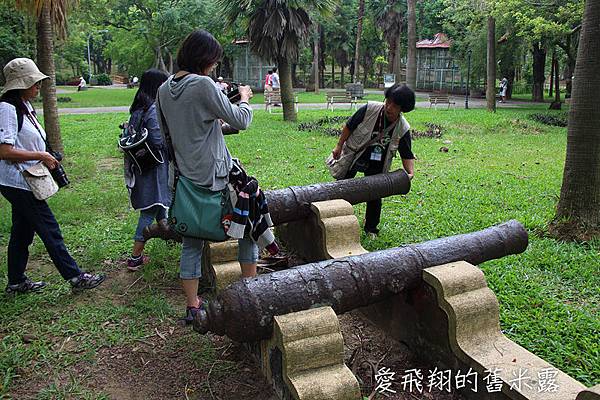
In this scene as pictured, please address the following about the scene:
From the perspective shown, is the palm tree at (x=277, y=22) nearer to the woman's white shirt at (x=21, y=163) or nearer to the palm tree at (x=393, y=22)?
the woman's white shirt at (x=21, y=163)

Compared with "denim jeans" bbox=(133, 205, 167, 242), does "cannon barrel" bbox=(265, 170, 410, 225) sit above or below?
above

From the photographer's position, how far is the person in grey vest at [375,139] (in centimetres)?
485

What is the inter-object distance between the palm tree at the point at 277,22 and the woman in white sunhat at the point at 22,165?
456 inches

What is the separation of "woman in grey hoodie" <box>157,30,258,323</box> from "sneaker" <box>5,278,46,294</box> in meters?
1.89

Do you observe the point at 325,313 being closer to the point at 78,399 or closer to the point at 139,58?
the point at 78,399

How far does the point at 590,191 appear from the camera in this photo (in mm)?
5211

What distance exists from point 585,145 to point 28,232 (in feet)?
15.7

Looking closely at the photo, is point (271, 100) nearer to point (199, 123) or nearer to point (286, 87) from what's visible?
point (286, 87)

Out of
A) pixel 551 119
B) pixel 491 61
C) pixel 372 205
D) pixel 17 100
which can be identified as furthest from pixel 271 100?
pixel 17 100

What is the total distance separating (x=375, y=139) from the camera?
4.89 m

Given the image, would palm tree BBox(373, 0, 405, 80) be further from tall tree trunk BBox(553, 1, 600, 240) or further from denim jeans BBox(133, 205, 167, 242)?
denim jeans BBox(133, 205, 167, 242)

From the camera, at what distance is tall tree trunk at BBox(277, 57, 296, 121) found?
15.7m

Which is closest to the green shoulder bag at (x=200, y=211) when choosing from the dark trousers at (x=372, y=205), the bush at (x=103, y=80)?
the dark trousers at (x=372, y=205)

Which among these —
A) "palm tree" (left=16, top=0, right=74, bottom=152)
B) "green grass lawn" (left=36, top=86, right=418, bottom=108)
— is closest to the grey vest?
"palm tree" (left=16, top=0, right=74, bottom=152)
